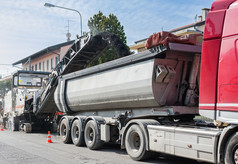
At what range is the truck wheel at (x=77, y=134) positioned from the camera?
11.1m

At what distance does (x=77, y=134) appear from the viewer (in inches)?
456

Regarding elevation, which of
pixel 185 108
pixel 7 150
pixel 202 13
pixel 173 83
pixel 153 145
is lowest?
pixel 7 150

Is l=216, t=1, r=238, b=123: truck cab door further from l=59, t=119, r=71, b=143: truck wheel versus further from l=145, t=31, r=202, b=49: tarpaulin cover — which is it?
l=59, t=119, r=71, b=143: truck wheel

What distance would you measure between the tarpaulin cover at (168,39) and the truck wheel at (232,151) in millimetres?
2970

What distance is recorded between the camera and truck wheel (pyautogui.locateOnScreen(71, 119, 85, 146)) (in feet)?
36.4

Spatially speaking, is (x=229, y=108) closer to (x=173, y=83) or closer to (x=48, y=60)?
(x=173, y=83)

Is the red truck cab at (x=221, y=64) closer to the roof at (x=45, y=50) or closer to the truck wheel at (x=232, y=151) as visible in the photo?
the truck wheel at (x=232, y=151)

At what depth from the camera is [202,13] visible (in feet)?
125

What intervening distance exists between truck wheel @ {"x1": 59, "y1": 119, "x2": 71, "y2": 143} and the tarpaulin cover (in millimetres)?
5321

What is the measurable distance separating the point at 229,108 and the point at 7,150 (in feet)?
23.7

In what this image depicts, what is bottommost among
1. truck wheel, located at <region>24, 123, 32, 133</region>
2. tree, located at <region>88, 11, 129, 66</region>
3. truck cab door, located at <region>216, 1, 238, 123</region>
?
truck wheel, located at <region>24, 123, 32, 133</region>

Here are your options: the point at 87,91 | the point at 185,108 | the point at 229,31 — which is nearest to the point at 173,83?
the point at 185,108

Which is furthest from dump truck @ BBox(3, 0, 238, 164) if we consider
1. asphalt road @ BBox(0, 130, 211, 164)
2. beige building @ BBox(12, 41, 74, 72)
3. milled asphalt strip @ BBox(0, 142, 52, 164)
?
beige building @ BBox(12, 41, 74, 72)

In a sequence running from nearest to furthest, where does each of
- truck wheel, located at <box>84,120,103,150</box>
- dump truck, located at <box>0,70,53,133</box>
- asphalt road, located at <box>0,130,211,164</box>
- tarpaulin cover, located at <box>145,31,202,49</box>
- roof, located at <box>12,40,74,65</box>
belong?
tarpaulin cover, located at <box>145,31,202,49</box> → asphalt road, located at <box>0,130,211,164</box> → truck wheel, located at <box>84,120,103,150</box> → dump truck, located at <box>0,70,53,133</box> → roof, located at <box>12,40,74,65</box>
